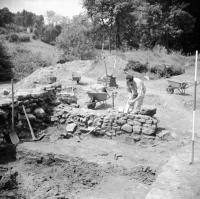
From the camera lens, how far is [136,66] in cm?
1817

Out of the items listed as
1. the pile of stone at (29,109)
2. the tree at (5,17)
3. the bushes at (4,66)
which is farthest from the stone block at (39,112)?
the tree at (5,17)

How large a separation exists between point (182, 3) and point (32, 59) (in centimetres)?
1696

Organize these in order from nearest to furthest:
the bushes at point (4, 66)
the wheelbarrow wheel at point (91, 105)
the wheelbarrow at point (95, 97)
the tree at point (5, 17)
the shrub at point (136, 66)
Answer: the wheelbarrow at point (95, 97), the wheelbarrow wheel at point (91, 105), the shrub at point (136, 66), the bushes at point (4, 66), the tree at point (5, 17)

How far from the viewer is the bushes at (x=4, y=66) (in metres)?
27.1

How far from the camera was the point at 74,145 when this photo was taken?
801cm

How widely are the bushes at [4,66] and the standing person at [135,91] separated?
70.0 ft

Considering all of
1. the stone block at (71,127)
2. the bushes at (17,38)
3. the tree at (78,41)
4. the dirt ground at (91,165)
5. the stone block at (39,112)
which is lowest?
the dirt ground at (91,165)

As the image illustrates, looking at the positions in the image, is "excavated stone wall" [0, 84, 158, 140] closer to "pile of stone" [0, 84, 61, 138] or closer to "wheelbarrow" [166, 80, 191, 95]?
"pile of stone" [0, 84, 61, 138]

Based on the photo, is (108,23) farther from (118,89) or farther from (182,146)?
(182,146)

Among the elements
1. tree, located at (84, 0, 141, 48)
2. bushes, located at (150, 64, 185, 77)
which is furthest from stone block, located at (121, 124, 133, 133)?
tree, located at (84, 0, 141, 48)

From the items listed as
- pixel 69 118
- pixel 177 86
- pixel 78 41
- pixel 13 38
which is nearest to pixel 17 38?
pixel 13 38

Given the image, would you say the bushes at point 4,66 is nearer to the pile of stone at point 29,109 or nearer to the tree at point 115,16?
the tree at point 115,16

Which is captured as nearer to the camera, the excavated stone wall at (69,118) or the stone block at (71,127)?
the excavated stone wall at (69,118)

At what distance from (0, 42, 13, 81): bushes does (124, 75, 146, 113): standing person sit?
2132cm
